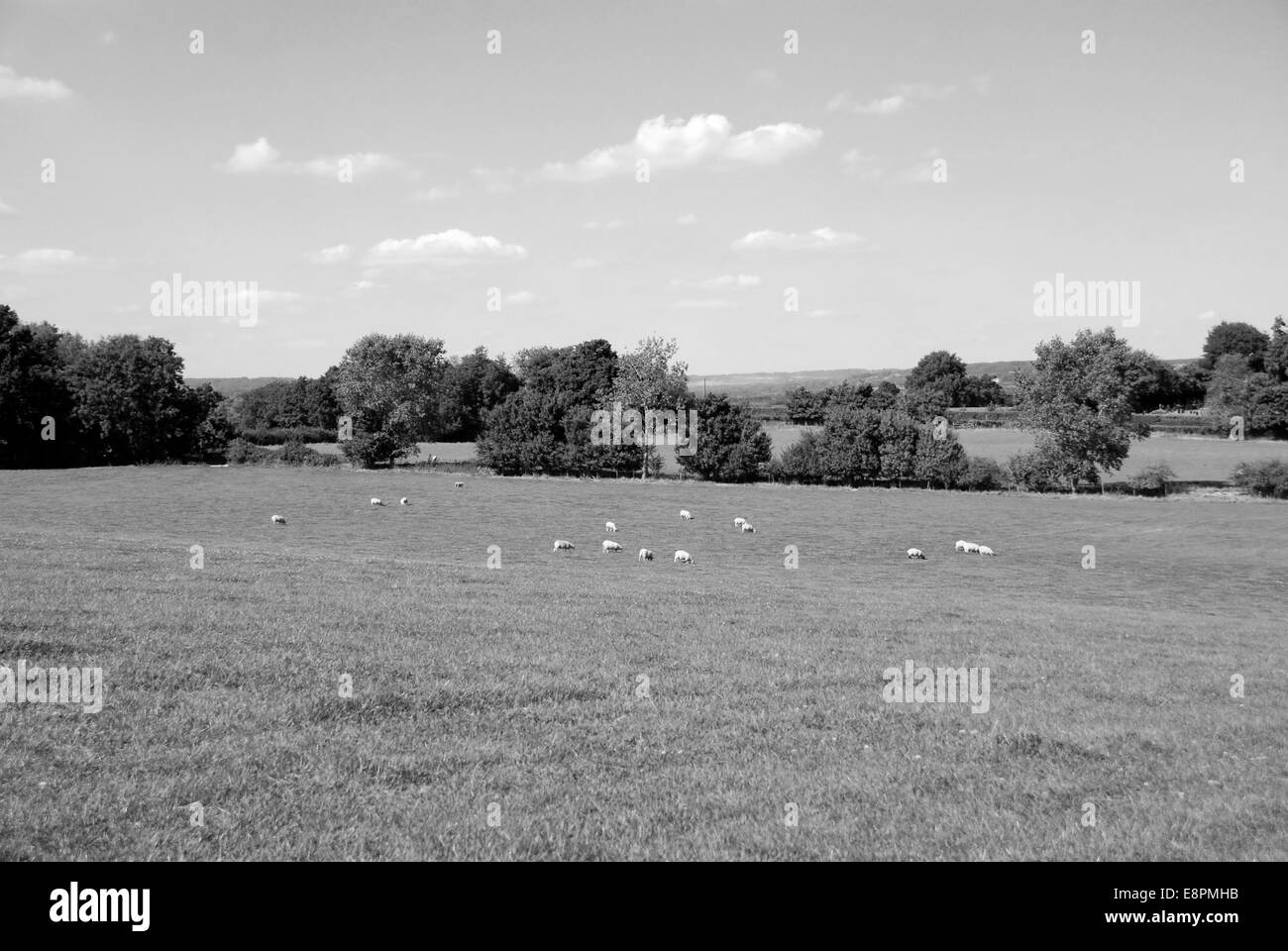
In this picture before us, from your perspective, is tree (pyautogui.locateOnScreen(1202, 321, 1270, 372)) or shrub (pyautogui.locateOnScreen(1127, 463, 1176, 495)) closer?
shrub (pyautogui.locateOnScreen(1127, 463, 1176, 495))

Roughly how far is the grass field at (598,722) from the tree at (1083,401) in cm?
6393

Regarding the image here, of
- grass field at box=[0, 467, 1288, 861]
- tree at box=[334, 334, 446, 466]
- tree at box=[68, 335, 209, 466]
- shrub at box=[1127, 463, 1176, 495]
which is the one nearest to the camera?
grass field at box=[0, 467, 1288, 861]

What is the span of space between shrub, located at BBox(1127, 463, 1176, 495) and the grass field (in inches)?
2498

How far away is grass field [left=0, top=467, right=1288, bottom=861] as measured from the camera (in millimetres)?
8508

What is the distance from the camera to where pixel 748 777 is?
33.0 ft

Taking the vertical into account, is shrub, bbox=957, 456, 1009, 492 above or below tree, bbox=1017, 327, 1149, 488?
below

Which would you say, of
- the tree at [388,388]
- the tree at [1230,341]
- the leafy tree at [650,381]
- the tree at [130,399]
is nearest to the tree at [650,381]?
the leafy tree at [650,381]

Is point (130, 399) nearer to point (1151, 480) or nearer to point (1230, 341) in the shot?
point (1151, 480)

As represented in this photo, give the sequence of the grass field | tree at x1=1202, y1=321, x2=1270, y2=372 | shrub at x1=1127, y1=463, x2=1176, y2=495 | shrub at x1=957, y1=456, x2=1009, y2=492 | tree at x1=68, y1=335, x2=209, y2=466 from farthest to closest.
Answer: tree at x1=1202, y1=321, x2=1270, y2=372 < tree at x1=68, y1=335, x2=209, y2=466 < shrub at x1=957, y1=456, x2=1009, y2=492 < shrub at x1=1127, y1=463, x2=1176, y2=495 < the grass field

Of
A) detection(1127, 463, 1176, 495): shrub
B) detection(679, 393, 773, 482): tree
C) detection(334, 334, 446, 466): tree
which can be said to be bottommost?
detection(1127, 463, 1176, 495): shrub

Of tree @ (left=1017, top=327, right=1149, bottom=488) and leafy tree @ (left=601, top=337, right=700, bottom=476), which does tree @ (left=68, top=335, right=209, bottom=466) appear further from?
tree @ (left=1017, top=327, right=1149, bottom=488)

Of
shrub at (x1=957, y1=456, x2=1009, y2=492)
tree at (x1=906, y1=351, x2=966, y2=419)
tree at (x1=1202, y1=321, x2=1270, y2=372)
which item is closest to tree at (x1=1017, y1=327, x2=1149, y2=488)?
shrub at (x1=957, y1=456, x2=1009, y2=492)

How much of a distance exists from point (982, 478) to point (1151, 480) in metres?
15.3

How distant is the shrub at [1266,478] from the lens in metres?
82.1
